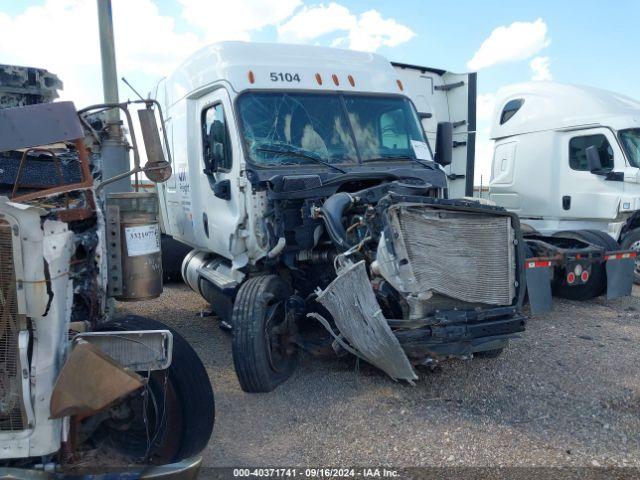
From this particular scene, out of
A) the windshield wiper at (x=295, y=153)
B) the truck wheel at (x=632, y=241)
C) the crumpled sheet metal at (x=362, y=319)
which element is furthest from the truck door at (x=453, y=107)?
the crumpled sheet metal at (x=362, y=319)

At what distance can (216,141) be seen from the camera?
5.43 metres

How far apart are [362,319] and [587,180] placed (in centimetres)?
618

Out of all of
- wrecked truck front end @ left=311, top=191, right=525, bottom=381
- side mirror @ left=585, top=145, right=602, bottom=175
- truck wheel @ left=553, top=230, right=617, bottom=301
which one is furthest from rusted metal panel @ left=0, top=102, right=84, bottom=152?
side mirror @ left=585, top=145, right=602, bottom=175

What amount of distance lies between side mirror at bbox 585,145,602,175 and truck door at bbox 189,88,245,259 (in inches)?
227

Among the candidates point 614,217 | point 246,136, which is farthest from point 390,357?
point 614,217

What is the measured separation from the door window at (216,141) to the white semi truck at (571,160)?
521cm

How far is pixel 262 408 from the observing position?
4.21 m

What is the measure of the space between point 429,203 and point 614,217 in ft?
18.4

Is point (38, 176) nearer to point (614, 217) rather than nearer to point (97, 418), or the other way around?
point (97, 418)

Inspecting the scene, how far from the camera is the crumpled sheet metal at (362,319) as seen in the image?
387 cm

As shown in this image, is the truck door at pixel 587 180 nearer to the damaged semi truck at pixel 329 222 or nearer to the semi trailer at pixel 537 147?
the semi trailer at pixel 537 147

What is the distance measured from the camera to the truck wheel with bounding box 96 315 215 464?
288 cm

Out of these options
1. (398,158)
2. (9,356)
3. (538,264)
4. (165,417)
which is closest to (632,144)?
(538,264)

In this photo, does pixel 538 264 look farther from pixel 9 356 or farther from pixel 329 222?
pixel 9 356
